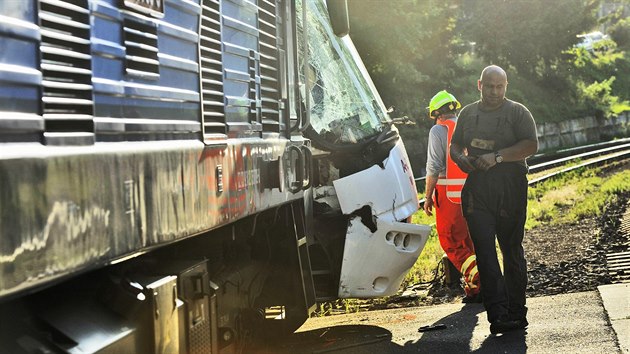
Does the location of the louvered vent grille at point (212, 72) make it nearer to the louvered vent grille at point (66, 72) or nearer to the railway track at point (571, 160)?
the louvered vent grille at point (66, 72)

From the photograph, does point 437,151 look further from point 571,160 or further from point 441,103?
point 571,160

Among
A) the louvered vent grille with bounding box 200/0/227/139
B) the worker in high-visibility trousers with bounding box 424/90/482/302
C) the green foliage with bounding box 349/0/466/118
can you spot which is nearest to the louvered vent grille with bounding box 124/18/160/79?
the louvered vent grille with bounding box 200/0/227/139

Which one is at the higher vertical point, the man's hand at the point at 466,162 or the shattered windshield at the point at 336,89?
the shattered windshield at the point at 336,89

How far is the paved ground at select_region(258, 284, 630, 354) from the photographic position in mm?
7059

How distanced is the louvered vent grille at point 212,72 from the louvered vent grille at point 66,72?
1.30 metres

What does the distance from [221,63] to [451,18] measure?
27846 millimetres

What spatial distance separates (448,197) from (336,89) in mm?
1818

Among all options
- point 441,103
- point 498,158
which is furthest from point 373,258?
point 441,103

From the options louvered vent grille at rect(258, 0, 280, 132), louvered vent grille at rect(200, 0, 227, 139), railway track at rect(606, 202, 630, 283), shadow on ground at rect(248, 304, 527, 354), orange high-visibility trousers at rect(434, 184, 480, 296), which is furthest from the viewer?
railway track at rect(606, 202, 630, 283)

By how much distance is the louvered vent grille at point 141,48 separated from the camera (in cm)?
397

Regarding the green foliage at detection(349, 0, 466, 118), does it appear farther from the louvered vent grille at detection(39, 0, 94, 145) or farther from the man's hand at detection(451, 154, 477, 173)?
the louvered vent grille at detection(39, 0, 94, 145)

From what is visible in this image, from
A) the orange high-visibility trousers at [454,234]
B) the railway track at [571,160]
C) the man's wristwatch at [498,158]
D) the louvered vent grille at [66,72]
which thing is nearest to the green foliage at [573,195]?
the railway track at [571,160]

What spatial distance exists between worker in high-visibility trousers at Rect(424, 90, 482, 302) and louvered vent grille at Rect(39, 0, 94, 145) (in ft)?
19.3

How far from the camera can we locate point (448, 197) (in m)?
9.26
